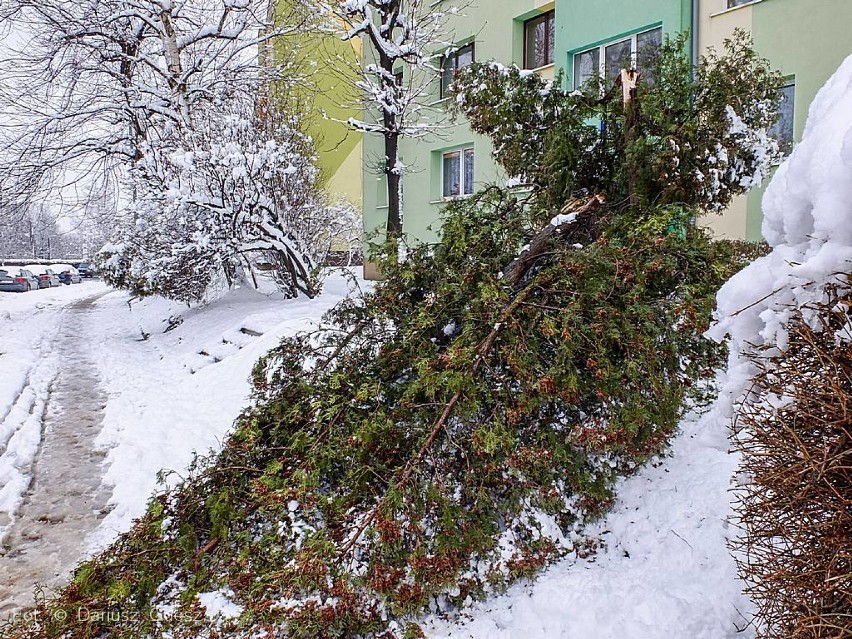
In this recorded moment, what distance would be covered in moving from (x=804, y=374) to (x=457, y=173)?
46.4ft

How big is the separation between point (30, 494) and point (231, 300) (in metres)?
7.53

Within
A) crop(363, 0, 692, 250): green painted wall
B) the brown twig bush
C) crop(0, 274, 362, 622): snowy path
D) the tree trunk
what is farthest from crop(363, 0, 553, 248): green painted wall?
the brown twig bush

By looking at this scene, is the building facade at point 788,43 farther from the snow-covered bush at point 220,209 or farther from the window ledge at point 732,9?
the snow-covered bush at point 220,209

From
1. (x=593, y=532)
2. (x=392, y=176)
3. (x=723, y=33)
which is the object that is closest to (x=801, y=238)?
(x=593, y=532)

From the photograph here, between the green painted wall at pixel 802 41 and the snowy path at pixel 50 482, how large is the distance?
943 centimetres

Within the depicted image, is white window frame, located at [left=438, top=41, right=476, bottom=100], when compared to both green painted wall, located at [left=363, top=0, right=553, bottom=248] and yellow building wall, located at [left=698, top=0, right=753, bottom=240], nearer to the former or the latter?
green painted wall, located at [left=363, top=0, right=553, bottom=248]

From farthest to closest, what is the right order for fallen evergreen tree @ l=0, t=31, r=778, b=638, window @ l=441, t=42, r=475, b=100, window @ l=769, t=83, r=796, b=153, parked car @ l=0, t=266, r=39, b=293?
parked car @ l=0, t=266, r=39, b=293, window @ l=441, t=42, r=475, b=100, window @ l=769, t=83, r=796, b=153, fallen evergreen tree @ l=0, t=31, r=778, b=638

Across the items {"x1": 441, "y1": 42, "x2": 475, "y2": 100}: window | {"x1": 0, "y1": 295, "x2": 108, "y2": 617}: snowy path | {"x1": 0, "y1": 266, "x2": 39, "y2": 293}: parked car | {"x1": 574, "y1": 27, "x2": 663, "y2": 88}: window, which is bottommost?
{"x1": 0, "y1": 295, "x2": 108, "y2": 617}: snowy path

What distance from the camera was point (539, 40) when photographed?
525 inches

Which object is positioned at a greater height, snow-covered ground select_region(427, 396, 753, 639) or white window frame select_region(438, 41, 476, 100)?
white window frame select_region(438, 41, 476, 100)

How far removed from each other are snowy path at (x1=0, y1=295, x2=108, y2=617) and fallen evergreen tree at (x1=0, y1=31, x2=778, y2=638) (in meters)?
0.69

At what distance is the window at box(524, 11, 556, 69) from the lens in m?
13.0

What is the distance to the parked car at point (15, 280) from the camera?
26281mm

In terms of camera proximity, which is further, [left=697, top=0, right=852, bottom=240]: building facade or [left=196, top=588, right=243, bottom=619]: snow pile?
[left=697, top=0, right=852, bottom=240]: building facade
